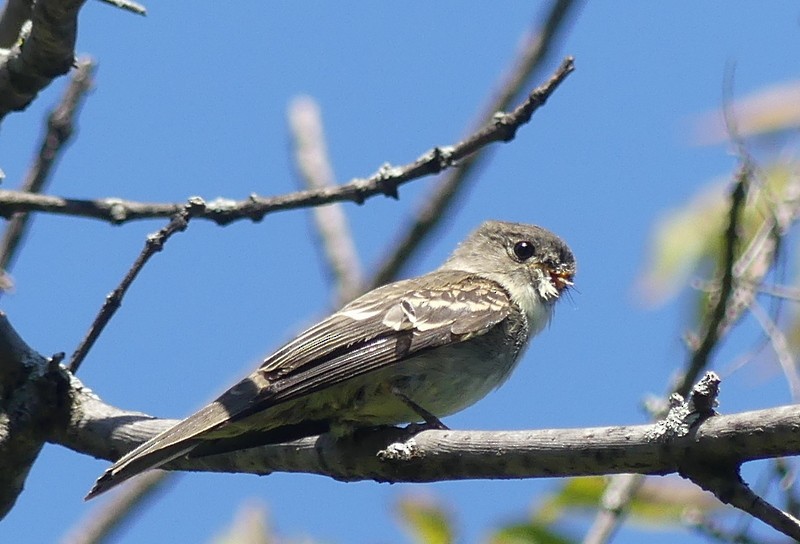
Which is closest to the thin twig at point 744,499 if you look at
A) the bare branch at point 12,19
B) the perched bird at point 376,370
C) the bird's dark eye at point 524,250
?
the perched bird at point 376,370

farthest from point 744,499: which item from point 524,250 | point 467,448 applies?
point 524,250

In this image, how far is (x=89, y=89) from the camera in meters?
4.73

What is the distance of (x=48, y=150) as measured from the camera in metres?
4.57

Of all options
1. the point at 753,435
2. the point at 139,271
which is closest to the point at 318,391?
the point at 139,271

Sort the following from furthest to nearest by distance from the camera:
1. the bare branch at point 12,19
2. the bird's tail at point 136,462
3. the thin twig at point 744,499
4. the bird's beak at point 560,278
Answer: the bird's beak at point 560,278
the bare branch at point 12,19
the bird's tail at point 136,462
the thin twig at point 744,499

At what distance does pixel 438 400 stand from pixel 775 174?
2032 mm

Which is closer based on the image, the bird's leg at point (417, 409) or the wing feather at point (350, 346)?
the wing feather at point (350, 346)

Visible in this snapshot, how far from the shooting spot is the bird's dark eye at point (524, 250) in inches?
247

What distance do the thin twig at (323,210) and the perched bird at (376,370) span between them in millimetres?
450

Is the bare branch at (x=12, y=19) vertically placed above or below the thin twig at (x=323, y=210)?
below

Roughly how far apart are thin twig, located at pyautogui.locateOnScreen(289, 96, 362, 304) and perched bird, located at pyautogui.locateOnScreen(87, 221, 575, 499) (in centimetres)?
45

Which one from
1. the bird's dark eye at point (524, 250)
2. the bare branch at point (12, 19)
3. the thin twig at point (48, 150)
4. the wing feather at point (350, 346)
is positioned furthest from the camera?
the bird's dark eye at point (524, 250)

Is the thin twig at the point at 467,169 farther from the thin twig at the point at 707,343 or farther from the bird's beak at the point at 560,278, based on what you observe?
the bird's beak at the point at 560,278

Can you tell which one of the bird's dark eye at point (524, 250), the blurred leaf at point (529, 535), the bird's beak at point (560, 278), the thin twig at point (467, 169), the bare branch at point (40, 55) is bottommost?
the blurred leaf at point (529, 535)
